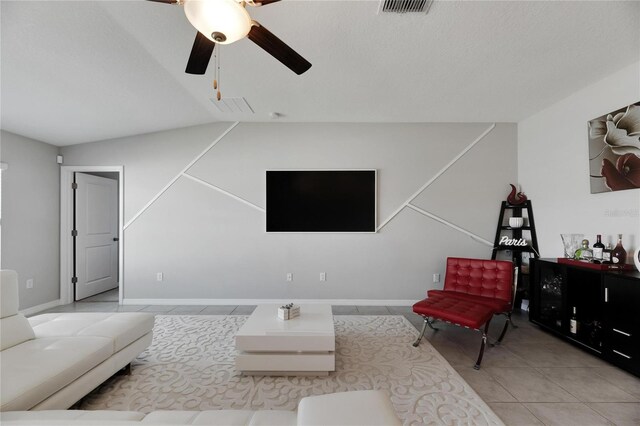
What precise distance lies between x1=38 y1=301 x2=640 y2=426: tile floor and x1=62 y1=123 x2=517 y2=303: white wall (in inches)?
46.5

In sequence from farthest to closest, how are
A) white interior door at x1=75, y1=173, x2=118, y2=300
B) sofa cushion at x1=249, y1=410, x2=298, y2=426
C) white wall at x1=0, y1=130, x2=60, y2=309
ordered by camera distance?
1. white interior door at x1=75, y1=173, x2=118, y2=300
2. white wall at x1=0, y1=130, x2=60, y2=309
3. sofa cushion at x1=249, y1=410, x2=298, y2=426

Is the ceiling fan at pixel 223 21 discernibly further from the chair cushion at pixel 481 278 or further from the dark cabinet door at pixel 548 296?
the dark cabinet door at pixel 548 296

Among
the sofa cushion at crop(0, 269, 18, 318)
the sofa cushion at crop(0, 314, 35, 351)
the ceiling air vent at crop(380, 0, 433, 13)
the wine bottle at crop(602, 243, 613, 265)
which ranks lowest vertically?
the sofa cushion at crop(0, 314, 35, 351)

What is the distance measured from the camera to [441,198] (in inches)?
158

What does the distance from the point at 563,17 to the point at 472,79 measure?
848 millimetres

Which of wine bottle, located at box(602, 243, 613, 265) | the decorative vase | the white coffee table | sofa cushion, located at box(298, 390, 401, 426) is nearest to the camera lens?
sofa cushion, located at box(298, 390, 401, 426)

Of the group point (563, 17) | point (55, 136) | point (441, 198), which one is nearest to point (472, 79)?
point (563, 17)

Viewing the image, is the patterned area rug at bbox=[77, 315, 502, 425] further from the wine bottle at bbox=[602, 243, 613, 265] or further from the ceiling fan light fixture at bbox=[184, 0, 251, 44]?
the ceiling fan light fixture at bbox=[184, 0, 251, 44]

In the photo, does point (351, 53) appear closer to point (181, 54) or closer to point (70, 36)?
point (181, 54)

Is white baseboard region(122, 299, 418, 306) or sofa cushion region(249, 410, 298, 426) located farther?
white baseboard region(122, 299, 418, 306)

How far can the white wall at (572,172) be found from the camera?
2627mm

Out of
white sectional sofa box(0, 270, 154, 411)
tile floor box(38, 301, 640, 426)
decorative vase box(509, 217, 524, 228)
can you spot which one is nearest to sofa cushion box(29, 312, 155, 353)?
white sectional sofa box(0, 270, 154, 411)

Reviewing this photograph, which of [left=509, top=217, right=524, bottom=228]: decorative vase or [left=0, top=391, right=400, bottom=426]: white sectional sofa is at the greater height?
[left=509, top=217, right=524, bottom=228]: decorative vase

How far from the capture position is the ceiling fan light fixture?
4.17ft
